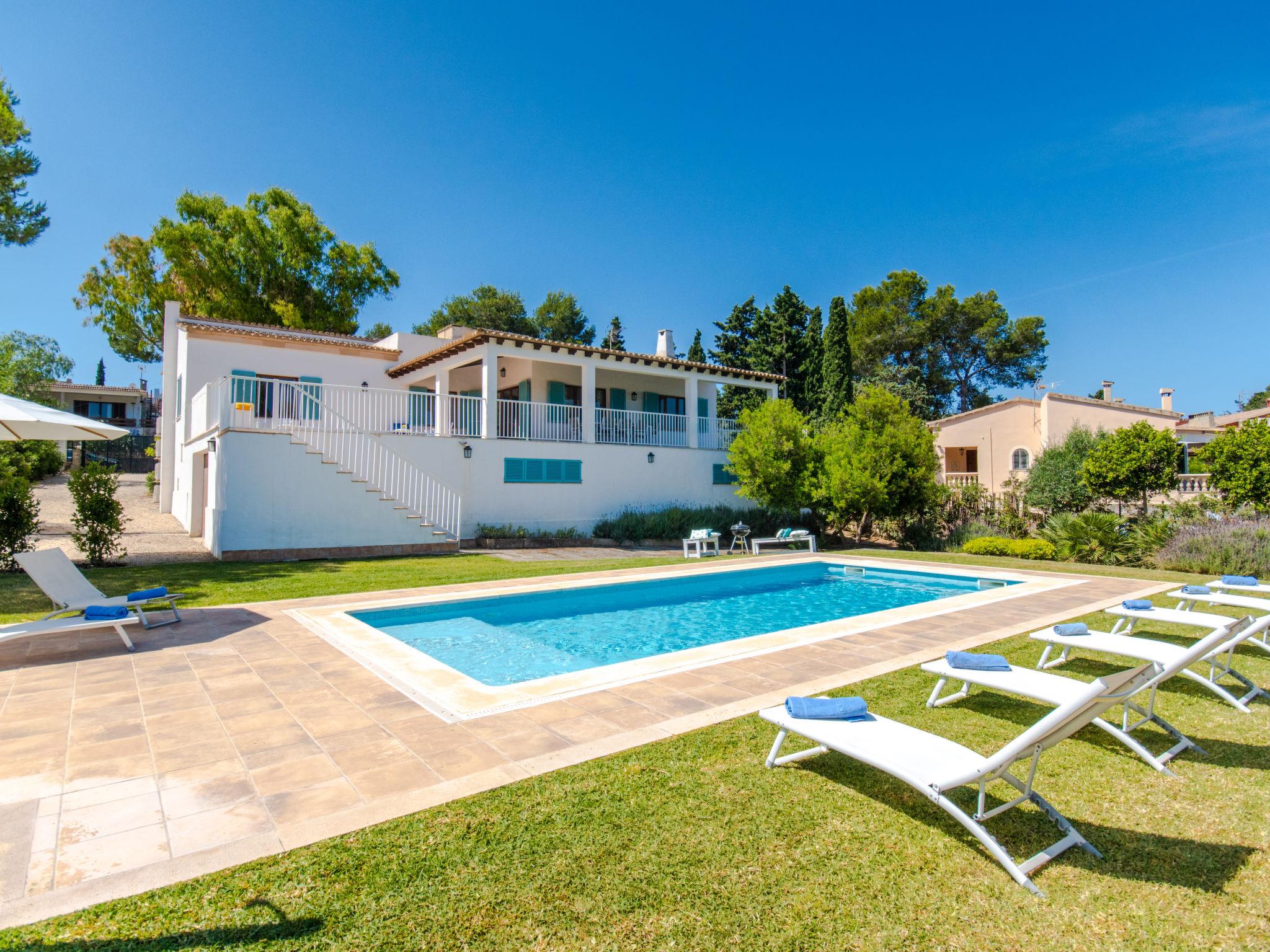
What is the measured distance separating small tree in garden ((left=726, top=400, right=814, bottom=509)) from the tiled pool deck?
11.6 metres

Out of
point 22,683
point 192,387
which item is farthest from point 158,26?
point 22,683

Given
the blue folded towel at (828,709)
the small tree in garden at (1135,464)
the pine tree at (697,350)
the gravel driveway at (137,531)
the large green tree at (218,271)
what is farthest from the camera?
the pine tree at (697,350)

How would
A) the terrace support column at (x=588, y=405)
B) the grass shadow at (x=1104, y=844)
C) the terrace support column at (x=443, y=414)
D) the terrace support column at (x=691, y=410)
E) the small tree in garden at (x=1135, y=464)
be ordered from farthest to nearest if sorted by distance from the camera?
1. the terrace support column at (x=691, y=410)
2. the terrace support column at (x=588, y=405)
3. the terrace support column at (x=443, y=414)
4. the small tree in garden at (x=1135, y=464)
5. the grass shadow at (x=1104, y=844)

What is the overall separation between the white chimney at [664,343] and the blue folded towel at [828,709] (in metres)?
22.6

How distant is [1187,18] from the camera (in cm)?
1484

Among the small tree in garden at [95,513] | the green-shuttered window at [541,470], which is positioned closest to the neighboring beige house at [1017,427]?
the green-shuttered window at [541,470]

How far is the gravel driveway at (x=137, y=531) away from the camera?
511 inches

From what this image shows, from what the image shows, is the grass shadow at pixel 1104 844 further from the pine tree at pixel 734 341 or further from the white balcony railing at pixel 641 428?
the pine tree at pixel 734 341

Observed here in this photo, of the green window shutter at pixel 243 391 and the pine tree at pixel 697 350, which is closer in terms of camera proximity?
the green window shutter at pixel 243 391

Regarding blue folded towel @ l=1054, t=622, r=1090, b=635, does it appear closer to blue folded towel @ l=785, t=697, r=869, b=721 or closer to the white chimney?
blue folded towel @ l=785, t=697, r=869, b=721

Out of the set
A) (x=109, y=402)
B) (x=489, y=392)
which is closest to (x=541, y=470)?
(x=489, y=392)

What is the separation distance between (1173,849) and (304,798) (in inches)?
159

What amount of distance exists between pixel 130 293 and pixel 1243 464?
41466 millimetres

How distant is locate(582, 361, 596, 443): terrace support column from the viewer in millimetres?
19281
